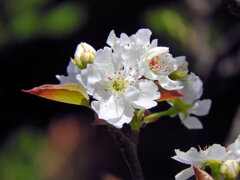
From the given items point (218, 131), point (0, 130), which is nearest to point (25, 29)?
point (0, 130)

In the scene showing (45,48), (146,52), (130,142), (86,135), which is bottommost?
(86,135)

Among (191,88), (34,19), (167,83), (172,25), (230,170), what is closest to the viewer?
(230,170)

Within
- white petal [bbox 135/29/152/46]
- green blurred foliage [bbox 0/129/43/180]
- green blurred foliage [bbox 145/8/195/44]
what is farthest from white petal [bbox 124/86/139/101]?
green blurred foliage [bbox 0/129/43/180]

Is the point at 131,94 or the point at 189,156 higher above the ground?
the point at 131,94

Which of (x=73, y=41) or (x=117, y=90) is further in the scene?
(x=73, y=41)

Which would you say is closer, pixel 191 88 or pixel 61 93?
pixel 61 93

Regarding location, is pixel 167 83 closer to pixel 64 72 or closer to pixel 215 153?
pixel 215 153

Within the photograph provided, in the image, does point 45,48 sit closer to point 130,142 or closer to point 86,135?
point 86,135

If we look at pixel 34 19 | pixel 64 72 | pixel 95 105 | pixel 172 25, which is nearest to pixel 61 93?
pixel 95 105
